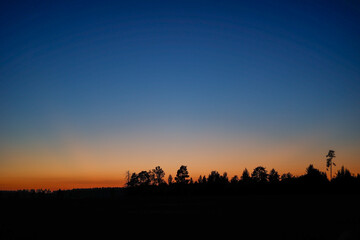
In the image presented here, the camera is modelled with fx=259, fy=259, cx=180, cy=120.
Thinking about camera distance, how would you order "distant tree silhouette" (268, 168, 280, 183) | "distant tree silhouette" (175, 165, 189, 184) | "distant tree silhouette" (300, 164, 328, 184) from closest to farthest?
"distant tree silhouette" (300, 164, 328, 184) < "distant tree silhouette" (175, 165, 189, 184) < "distant tree silhouette" (268, 168, 280, 183)

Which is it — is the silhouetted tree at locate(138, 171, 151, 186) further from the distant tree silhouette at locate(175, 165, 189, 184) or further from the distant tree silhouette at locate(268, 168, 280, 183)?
the distant tree silhouette at locate(268, 168, 280, 183)

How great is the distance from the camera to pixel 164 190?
89.6m

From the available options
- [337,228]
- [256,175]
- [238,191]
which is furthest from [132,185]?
[337,228]

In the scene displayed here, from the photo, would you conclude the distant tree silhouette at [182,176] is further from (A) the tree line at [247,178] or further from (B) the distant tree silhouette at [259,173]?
(B) the distant tree silhouette at [259,173]

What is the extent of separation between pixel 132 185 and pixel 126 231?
92.1 m

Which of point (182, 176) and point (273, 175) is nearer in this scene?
point (182, 176)

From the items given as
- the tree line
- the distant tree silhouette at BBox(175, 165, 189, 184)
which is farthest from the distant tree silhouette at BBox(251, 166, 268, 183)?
the distant tree silhouette at BBox(175, 165, 189, 184)

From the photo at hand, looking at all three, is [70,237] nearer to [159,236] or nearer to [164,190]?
[159,236]

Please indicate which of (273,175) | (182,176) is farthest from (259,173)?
(182,176)

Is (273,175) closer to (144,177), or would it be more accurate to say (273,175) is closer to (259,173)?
(259,173)

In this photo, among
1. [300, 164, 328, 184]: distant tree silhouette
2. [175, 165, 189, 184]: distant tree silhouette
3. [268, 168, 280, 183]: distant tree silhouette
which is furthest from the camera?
[268, 168, 280, 183]: distant tree silhouette

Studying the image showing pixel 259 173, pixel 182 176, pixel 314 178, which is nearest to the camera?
pixel 314 178

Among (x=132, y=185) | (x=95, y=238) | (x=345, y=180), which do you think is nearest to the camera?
(x=95, y=238)

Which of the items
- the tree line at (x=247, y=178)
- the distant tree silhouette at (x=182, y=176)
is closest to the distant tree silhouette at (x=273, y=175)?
the tree line at (x=247, y=178)
